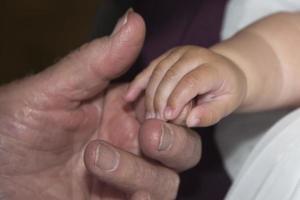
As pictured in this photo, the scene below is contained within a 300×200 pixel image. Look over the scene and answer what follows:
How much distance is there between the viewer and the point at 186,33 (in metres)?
0.76

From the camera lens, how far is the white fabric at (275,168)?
54 centimetres

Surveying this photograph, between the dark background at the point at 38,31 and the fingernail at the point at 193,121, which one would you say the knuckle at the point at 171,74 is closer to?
the fingernail at the point at 193,121

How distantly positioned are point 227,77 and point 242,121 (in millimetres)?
200

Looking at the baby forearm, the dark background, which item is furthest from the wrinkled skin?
the dark background

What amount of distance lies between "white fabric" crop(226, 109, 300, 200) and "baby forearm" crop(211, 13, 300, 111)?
3 centimetres

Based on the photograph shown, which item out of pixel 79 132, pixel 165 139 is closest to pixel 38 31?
pixel 79 132

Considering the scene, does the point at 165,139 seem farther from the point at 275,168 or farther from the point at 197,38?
the point at 197,38

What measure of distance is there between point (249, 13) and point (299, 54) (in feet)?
0.39

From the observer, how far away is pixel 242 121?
2.29 ft

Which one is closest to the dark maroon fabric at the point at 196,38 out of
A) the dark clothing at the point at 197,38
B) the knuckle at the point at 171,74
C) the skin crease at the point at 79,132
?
the dark clothing at the point at 197,38

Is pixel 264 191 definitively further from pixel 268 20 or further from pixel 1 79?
pixel 1 79

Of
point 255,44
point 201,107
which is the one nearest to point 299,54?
point 255,44

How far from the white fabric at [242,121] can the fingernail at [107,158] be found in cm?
22

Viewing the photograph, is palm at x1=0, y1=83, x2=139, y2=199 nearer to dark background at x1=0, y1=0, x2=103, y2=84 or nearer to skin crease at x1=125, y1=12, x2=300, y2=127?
skin crease at x1=125, y1=12, x2=300, y2=127
